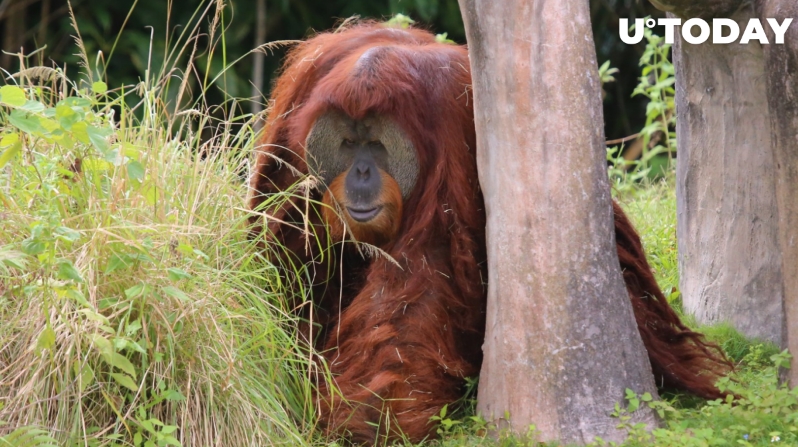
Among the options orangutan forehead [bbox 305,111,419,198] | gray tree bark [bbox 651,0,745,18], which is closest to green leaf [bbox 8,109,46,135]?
orangutan forehead [bbox 305,111,419,198]

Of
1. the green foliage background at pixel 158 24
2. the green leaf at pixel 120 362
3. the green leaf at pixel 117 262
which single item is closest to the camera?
the green leaf at pixel 120 362

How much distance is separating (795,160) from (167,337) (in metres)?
1.60

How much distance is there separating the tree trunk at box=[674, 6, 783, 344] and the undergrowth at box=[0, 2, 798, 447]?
46 cm

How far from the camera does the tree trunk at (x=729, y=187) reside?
11.0 feet

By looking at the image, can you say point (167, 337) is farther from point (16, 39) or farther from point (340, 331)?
point (16, 39)

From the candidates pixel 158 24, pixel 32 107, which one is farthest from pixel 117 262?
pixel 158 24

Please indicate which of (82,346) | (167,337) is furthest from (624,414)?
(82,346)

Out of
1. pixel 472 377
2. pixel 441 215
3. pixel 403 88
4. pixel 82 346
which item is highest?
pixel 403 88

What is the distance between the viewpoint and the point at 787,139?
2.69m

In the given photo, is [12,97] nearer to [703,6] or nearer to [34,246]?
[34,246]

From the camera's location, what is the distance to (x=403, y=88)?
3.07 metres

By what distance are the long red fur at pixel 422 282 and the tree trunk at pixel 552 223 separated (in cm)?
28

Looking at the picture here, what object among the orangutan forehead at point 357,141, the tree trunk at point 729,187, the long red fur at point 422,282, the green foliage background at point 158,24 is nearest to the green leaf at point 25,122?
the long red fur at point 422,282

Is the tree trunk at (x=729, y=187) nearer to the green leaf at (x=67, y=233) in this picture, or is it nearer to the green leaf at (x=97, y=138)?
the green leaf at (x=97, y=138)
